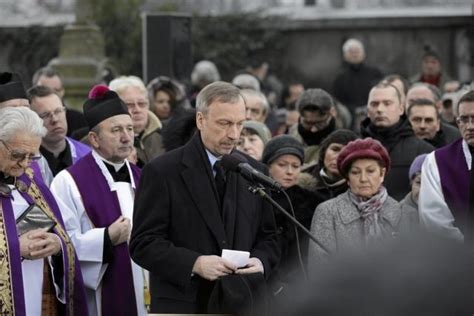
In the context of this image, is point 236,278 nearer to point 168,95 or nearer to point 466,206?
point 466,206

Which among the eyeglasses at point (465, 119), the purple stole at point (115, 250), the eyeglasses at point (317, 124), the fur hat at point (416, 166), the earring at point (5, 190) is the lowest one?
the purple stole at point (115, 250)

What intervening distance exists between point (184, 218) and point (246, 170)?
66 cm

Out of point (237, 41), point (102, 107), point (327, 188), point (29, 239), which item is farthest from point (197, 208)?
point (237, 41)

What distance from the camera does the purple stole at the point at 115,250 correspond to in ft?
22.1

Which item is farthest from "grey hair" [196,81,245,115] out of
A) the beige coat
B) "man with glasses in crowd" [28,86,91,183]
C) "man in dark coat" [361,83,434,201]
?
"man in dark coat" [361,83,434,201]

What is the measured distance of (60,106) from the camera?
26.2 ft

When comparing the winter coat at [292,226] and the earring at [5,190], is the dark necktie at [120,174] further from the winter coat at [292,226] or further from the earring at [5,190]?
Result: the earring at [5,190]

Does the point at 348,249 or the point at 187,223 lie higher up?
the point at 348,249

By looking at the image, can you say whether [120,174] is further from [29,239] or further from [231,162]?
[231,162]

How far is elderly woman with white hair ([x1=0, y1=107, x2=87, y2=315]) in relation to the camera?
5.91 metres

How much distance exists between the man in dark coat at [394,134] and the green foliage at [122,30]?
1301 centimetres

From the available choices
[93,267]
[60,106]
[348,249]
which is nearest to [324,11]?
[60,106]

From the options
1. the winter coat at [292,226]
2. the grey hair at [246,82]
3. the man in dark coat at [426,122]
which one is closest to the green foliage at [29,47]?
the grey hair at [246,82]

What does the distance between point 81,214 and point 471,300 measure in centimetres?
491
